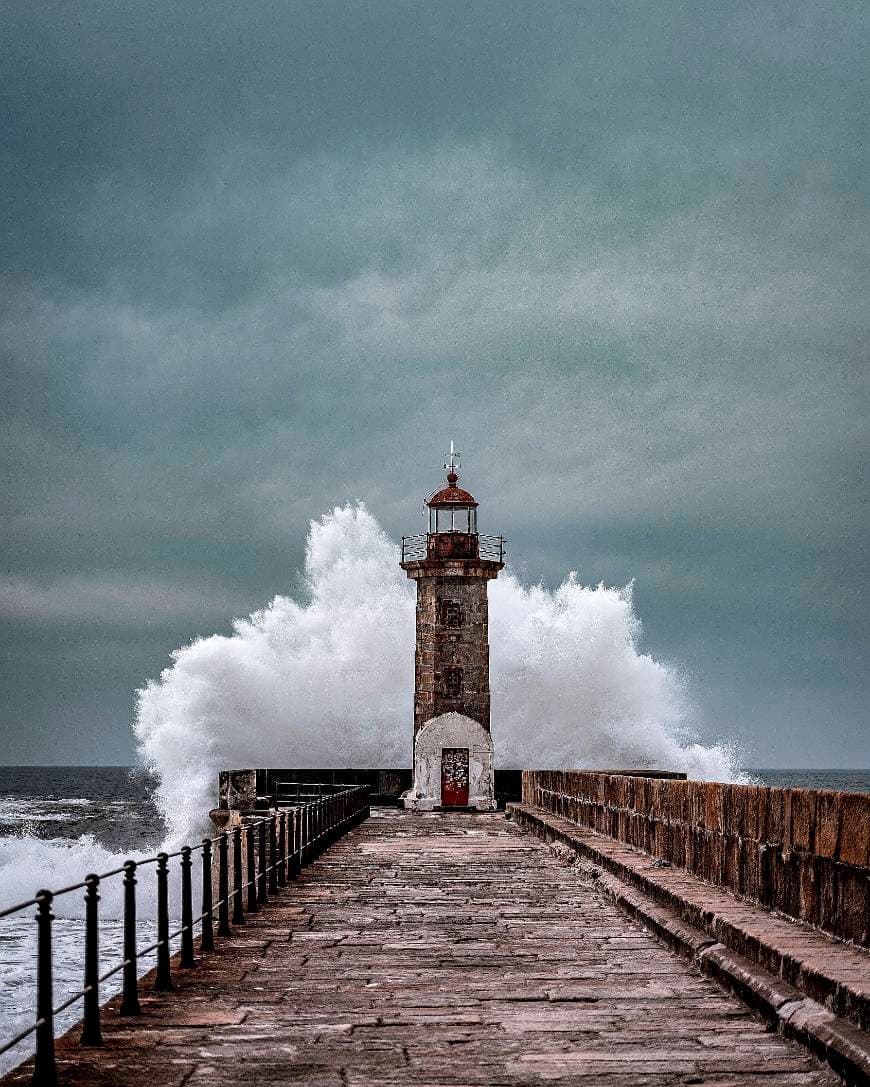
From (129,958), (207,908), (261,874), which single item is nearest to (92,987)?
(129,958)

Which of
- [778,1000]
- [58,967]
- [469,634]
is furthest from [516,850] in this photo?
[469,634]

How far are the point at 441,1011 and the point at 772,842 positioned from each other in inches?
101

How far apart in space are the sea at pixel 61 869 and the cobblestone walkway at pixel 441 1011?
21.2 feet

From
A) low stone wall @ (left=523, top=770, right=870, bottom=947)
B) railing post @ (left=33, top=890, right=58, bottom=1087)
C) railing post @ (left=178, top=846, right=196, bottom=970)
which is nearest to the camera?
railing post @ (left=33, top=890, right=58, bottom=1087)

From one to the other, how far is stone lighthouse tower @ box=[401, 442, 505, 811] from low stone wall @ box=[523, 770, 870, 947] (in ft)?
55.8

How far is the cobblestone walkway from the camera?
201 inches

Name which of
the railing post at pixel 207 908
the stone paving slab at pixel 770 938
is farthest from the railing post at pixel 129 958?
the stone paving slab at pixel 770 938

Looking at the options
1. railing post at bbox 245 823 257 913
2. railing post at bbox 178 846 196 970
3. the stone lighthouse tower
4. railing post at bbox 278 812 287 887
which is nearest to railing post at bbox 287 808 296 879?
railing post at bbox 278 812 287 887

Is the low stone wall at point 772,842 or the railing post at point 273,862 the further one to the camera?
the railing post at point 273,862

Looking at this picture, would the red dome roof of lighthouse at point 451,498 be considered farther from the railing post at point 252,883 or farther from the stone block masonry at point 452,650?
the railing post at point 252,883

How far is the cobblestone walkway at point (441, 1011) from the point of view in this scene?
5105 millimetres

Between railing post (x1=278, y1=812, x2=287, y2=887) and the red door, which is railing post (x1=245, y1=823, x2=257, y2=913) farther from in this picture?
the red door

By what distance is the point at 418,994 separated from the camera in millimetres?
6836

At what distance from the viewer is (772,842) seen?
789 cm
